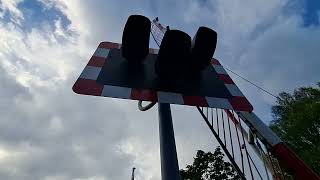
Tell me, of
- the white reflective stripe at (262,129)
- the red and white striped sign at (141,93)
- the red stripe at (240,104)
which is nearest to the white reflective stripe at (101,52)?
the red and white striped sign at (141,93)

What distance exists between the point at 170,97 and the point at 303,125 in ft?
64.6

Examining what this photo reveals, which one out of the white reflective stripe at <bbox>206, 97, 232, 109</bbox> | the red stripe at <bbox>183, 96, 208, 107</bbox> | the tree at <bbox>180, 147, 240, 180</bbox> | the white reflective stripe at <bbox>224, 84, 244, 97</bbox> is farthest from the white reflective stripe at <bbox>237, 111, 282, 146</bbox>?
the tree at <bbox>180, 147, 240, 180</bbox>

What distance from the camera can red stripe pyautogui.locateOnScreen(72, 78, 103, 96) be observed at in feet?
6.90

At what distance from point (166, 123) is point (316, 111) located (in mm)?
19400

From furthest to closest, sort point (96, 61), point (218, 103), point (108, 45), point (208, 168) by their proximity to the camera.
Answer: point (208, 168) → point (108, 45) → point (96, 61) → point (218, 103)

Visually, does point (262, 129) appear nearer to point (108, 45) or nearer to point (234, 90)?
point (234, 90)

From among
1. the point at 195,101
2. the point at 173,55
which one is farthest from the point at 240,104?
the point at 173,55

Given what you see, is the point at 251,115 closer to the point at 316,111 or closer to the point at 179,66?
the point at 179,66

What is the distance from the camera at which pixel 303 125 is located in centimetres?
1973

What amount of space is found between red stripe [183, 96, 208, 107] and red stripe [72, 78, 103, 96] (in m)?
0.57

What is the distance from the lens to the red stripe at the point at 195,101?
218 cm

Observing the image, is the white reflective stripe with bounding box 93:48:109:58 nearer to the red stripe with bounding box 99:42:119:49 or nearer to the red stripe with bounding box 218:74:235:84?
the red stripe with bounding box 99:42:119:49

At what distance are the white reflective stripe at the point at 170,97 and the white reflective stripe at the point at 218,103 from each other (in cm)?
22

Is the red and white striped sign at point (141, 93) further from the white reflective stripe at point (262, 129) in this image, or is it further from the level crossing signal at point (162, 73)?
the white reflective stripe at point (262, 129)
